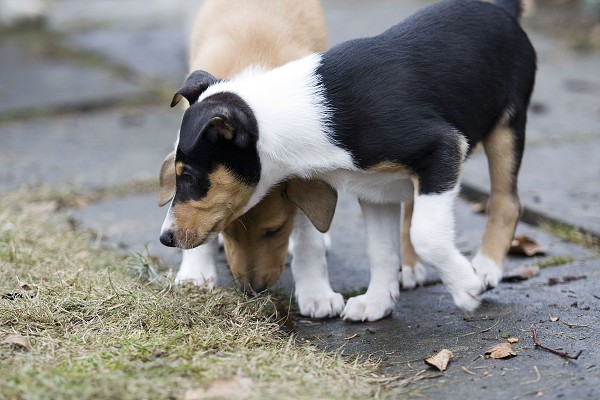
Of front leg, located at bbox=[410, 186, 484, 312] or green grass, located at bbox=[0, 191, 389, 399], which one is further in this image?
front leg, located at bbox=[410, 186, 484, 312]

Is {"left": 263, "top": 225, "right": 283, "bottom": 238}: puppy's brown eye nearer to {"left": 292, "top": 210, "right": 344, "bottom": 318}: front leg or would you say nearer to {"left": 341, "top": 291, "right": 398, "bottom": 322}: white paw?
{"left": 292, "top": 210, "right": 344, "bottom": 318}: front leg

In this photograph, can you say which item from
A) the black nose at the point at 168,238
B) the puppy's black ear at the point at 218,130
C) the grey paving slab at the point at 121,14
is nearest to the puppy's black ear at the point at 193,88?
the puppy's black ear at the point at 218,130

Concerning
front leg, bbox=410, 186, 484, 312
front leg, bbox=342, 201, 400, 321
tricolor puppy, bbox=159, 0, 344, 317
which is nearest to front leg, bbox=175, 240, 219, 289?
tricolor puppy, bbox=159, 0, 344, 317

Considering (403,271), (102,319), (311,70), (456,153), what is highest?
(311,70)

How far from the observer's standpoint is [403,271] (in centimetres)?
420

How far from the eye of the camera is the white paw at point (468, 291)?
355 cm

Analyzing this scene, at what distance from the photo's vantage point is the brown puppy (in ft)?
12.5

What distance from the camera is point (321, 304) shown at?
385 cm

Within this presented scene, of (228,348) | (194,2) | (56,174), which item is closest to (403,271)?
(228,348)

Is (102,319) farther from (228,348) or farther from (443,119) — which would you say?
(443,119)

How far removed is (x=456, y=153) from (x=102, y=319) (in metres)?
1.42

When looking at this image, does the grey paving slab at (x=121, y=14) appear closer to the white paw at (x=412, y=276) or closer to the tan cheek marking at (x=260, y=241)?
the white paw at (x=412, y=276)

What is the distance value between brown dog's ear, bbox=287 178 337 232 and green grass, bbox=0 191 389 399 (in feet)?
1.26

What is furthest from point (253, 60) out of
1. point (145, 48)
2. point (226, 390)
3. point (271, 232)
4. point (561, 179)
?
point (145, 48)
